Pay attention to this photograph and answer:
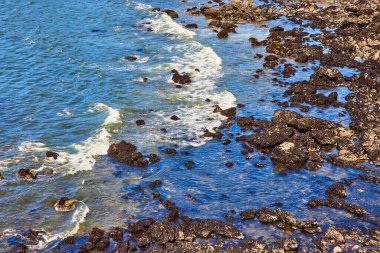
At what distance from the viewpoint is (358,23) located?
166ft

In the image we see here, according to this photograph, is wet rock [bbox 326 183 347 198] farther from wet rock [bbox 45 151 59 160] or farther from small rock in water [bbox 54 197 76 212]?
wet rock [bbox 45 151 59 160]

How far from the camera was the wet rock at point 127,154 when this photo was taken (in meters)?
28.9

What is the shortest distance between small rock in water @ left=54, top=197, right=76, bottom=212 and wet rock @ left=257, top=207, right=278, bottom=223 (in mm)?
10273

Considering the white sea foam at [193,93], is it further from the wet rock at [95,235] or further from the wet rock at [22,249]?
the wet rock at [22,249]

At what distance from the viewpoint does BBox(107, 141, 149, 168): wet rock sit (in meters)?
28.9

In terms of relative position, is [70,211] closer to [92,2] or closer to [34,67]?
[34,67]

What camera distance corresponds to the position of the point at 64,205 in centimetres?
2502

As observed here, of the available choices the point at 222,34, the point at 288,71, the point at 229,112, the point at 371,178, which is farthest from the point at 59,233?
the point at 222,34

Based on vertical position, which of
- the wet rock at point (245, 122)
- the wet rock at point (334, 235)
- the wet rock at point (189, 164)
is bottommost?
the wet rock at point (189, 164)

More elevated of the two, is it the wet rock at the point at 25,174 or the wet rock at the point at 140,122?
the wet rock at the point at 140,122

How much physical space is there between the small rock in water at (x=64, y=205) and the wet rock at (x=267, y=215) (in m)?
10.3

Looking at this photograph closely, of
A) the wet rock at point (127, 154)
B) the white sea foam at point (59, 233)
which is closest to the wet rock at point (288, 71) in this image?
the wet rock at point (127, 154)

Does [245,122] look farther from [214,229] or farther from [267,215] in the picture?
[214,229]

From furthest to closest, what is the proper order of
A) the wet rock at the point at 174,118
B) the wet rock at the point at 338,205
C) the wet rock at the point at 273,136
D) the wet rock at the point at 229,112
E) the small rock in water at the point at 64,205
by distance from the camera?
the wet rock at the point at 229,112
the wet rock at the point at 174,118
the wet rock at the point at 273,136
the small rock in water at the point at 64,205
the wet rock at the point at 338,205
